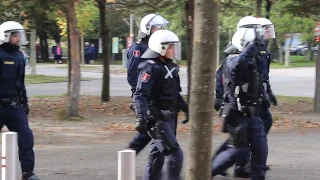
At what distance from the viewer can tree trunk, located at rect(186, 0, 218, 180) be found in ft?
16.5

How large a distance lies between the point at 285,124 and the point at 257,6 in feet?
16.0

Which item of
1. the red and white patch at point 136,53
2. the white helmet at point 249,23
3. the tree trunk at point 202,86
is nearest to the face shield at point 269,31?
the white helmet at point 249,23

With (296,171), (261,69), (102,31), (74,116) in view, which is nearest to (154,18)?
(261,69)

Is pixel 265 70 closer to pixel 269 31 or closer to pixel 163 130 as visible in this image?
pixel 269 31

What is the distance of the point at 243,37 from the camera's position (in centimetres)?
693

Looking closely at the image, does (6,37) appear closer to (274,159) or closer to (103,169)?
(103,169)

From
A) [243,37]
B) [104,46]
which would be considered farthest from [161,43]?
[104,46]

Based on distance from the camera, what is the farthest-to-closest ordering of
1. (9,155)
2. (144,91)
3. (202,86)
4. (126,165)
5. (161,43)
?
(161,43) < (144,91) < (9,155) < (202,86) < (126,165)

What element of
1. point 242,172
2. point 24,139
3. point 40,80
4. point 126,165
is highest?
point 126,165

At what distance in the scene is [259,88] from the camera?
23.0 feet

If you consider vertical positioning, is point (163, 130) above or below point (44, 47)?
below

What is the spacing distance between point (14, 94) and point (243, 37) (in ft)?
9.00

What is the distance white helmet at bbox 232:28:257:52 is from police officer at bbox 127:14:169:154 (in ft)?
3.76

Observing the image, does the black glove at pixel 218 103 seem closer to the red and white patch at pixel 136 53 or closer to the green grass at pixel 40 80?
the red and white patch at pixel 136 53
